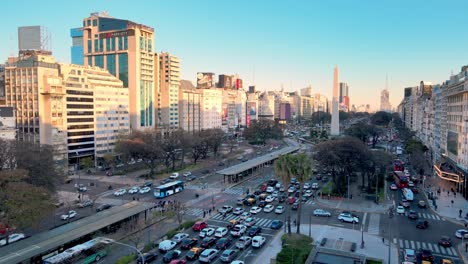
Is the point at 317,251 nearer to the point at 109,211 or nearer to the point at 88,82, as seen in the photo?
the point at 109,211

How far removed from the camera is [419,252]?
37.7 metres

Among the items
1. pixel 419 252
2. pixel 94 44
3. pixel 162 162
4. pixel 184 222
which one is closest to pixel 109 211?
pixel 184 222

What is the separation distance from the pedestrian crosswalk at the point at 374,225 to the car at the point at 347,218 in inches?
72.3

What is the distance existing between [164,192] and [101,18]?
83.1 meters

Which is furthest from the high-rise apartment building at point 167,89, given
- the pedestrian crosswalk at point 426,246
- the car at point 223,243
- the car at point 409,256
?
the car at point 409,256

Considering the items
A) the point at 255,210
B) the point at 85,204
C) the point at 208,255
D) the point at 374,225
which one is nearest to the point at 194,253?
the point at 208,255

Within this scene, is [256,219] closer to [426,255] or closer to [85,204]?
[426,255]

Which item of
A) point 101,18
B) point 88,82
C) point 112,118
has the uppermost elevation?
point 101,18

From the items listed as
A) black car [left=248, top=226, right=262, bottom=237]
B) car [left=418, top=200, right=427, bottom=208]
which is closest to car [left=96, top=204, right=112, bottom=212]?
black car [left=248, top=226, right=262, bottom=237]

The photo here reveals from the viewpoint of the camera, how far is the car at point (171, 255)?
35844mm

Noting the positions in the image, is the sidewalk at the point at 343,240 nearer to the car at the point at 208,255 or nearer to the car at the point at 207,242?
the car at the point at 208,255

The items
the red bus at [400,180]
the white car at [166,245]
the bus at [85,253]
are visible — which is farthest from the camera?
the red bus at [400,180]

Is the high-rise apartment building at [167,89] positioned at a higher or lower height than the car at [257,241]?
higher

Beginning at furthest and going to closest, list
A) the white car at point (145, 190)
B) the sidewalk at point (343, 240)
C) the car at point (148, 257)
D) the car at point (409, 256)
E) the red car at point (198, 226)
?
the white car at point (145, 190) < the red car at point (198, 226) < the sidewalk at point (343, 240) < the car at point (409, 256) < the car at point (148, 257)
